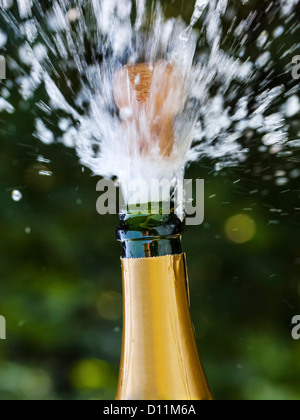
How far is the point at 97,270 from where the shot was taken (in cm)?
75

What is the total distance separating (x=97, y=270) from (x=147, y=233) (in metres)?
0.41

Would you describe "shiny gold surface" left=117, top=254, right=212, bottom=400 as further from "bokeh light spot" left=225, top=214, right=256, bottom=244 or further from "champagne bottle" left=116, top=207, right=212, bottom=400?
"bokeh light spot" left=225, top=214, right=256, bottom=244

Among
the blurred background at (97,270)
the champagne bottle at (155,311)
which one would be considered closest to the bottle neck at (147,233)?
the champagne bottle at (155,311)

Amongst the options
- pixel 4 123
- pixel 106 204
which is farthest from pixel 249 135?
pixel 4 123

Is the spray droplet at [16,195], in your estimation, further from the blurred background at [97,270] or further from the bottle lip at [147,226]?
the bottle lip at [147,226]

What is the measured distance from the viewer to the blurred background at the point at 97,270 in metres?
0.72

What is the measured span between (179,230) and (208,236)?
39cm

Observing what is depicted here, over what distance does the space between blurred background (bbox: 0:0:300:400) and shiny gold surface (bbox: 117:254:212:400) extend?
37cm

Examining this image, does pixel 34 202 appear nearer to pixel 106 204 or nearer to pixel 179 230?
pixel 106 204

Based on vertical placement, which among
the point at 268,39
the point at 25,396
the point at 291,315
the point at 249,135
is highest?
the point at 268,39

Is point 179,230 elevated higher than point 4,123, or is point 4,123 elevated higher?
point 4,123

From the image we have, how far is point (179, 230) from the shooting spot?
0.36 metres

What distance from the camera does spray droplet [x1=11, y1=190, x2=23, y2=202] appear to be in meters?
0.74

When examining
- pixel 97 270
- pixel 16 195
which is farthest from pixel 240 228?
pixel 16 195
